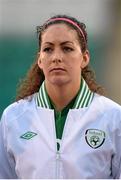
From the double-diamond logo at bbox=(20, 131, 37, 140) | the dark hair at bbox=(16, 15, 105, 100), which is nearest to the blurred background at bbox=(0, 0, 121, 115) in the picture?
the dark hair at bbox=(16, 15, 105, 100)

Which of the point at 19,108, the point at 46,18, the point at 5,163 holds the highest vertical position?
the point at 46,18

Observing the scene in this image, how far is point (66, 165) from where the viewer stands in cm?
285

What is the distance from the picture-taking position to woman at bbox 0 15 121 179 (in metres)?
2.86

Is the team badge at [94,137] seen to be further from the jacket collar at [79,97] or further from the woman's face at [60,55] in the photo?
the woman's face at [60,55]

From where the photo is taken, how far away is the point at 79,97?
3023 millimetres

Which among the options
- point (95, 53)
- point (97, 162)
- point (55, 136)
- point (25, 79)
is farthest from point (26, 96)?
point (95, 53)

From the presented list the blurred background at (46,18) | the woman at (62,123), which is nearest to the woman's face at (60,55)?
the woman at (62,123)

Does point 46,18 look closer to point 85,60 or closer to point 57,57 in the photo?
point 85,60

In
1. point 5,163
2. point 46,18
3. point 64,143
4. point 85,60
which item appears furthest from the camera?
point 46,18

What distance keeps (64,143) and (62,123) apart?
12 centimetres

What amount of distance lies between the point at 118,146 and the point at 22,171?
46cm

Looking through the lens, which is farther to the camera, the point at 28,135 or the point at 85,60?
the point at 85,60

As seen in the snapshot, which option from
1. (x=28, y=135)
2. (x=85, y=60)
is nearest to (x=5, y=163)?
(x=28, y=135)

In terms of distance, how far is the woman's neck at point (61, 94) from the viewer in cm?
301
